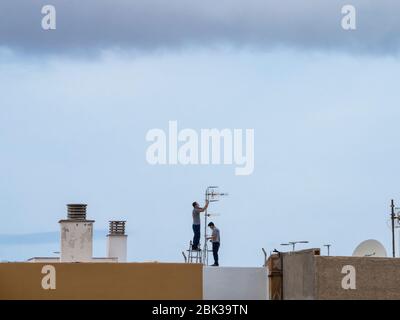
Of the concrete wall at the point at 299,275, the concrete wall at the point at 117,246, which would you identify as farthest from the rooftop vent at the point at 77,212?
the concrete wall at the point at 299,275

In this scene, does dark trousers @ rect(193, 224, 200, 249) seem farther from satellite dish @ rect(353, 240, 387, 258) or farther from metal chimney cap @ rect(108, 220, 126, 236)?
metal chimney cap @ rect(108, 220, 126, 236)

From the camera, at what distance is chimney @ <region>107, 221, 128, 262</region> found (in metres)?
56.3

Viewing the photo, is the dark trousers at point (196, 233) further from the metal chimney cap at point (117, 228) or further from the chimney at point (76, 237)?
the metal chimney cap at point (117, 228)

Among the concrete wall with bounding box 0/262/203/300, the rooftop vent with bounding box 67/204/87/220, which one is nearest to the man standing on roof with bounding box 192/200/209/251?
the concrete wall with bounding box 0/262/203/300

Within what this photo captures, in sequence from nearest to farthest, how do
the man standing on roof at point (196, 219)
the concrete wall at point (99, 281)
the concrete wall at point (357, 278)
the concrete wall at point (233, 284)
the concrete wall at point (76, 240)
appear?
the concrete wall at point (357, 278) → the concrete wall at point (99, 281) → the concrete wall at point (233, 284) → the man standing on roof at point (196, 219) → the concrete wall at point (76, 240)

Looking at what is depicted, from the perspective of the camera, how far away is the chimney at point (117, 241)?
185 ft

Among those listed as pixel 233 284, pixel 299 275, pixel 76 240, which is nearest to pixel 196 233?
pixel 233 284

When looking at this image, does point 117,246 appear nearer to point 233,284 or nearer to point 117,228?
point 117,228

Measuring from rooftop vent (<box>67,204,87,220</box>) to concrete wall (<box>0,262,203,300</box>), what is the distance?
900 cm

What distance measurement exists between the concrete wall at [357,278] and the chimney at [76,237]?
1437 centimetres

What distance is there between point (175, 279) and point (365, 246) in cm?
612
